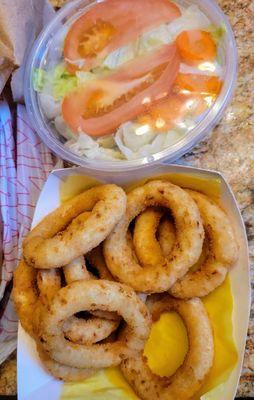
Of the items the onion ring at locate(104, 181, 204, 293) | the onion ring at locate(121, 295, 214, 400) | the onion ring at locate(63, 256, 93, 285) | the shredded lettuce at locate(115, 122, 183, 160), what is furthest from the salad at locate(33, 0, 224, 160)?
the onion ring at locate(121, 295, 214, 400)

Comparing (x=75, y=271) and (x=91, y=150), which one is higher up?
(x=91, y=150)

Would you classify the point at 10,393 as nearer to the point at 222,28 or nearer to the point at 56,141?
the point at 56,141

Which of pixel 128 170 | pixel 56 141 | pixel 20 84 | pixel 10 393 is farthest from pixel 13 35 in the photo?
pixel 10 393

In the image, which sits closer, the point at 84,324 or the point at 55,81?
the point at 84,324

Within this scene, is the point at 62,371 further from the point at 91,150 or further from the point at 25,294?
the point at 91,150

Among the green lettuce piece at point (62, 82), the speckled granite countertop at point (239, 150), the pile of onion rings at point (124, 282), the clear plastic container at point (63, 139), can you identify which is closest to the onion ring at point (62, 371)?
the pile of onion rings at point (124, 282)

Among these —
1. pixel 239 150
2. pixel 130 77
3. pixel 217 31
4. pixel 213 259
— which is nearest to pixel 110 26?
pixel 130 77

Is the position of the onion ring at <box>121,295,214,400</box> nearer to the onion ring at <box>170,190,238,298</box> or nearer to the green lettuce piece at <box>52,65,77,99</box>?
the onion ring at <box>170,190,238,298</box>
